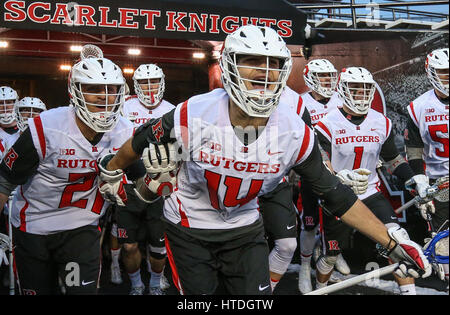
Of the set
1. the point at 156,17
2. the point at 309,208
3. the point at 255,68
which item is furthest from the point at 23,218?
the point at 309,208

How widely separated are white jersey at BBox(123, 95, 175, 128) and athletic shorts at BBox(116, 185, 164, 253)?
3.05 ft

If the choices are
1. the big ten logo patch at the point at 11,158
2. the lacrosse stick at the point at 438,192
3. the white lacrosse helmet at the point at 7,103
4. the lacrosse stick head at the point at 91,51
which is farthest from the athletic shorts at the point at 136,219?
the lacrosse stick at the point at 438,192

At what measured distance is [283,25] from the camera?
4.42 m

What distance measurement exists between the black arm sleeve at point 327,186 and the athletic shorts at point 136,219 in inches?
84.2

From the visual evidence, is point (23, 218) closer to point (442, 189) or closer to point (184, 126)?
point (184, 126)

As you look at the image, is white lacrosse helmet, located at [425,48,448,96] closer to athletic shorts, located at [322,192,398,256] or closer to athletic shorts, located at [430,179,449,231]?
athletic shorts, located at [430,179,449,231]

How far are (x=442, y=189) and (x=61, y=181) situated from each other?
2.91 m

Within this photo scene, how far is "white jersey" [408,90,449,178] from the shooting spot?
4438 mm

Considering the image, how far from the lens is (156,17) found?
4180 mm

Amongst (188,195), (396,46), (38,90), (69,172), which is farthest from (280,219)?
(38,90)

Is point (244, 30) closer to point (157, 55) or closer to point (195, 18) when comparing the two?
point (195, 18)

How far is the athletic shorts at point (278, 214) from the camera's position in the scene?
3.80m

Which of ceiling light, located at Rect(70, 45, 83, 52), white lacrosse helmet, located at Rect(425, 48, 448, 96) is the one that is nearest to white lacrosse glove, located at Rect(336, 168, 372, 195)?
white lacrosse helmet, located at Rect(425, 48, 448, 96)

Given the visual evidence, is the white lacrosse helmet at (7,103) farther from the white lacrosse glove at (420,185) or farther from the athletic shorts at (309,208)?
the white lacrosse glove at (420,185)
